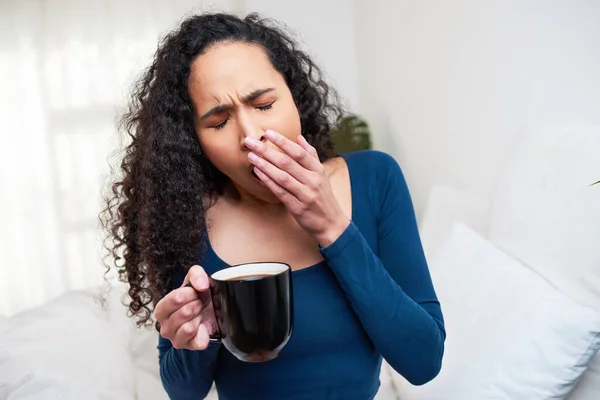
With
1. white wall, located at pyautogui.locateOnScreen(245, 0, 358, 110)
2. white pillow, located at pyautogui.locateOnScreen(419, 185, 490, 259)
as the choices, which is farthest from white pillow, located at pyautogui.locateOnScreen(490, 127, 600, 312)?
white wall, located at pyautogui.locateOnScreen(245, 0, 358, 110)

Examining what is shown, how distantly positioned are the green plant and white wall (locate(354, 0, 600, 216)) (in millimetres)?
84

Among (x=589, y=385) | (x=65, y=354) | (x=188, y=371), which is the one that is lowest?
(x=65, y=354)

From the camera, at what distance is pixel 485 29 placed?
1.76m

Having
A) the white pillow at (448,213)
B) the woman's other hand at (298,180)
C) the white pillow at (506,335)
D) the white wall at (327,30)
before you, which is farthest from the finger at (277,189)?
the white wall at (327,30)

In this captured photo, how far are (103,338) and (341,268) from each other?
1227 mm

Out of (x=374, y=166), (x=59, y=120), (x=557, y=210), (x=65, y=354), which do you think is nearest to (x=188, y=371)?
(x=374, y=166)

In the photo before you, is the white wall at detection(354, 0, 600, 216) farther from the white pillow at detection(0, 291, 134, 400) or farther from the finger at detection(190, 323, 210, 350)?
the white pillow at detection(0, 291, 134, 400)

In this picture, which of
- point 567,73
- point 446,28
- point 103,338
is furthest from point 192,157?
point 446,28

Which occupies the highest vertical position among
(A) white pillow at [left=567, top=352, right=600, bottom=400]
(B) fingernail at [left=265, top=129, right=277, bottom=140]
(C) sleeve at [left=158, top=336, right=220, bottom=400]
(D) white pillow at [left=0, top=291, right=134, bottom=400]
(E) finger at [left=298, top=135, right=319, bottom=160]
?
(B) fingernail at [left=265, top=129, right=277, bottom=140]

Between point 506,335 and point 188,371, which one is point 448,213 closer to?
point 506,335

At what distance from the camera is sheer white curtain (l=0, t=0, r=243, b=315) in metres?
3.05

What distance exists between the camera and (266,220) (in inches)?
38.0

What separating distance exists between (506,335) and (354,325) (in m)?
0.40

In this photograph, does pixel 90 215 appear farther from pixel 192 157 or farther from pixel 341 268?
pixel 341 268
